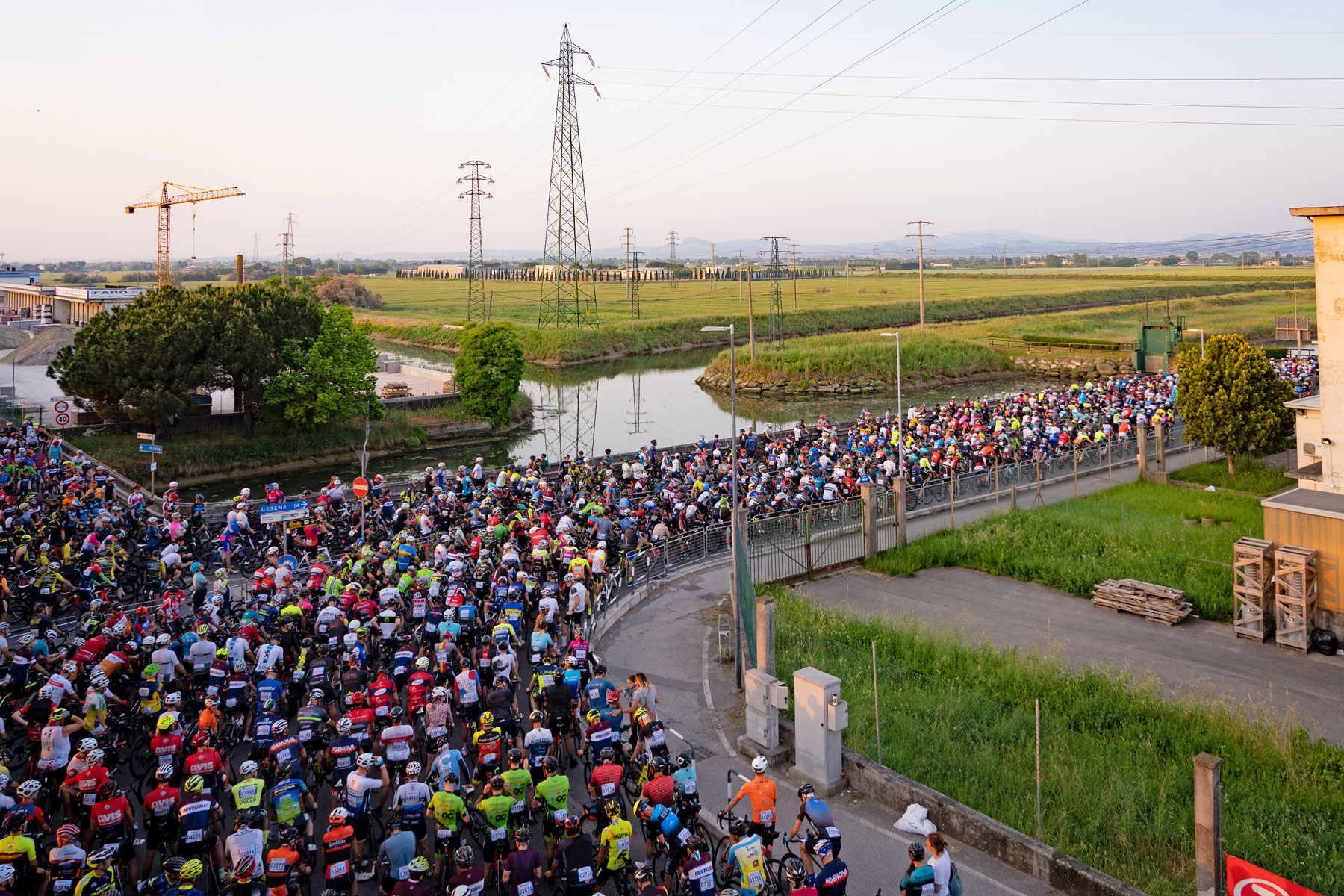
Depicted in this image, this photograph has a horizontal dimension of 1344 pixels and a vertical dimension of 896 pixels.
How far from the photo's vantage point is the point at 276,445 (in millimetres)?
43812

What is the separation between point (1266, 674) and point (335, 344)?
4119 centimetres

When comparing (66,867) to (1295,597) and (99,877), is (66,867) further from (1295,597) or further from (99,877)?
(1295,597)

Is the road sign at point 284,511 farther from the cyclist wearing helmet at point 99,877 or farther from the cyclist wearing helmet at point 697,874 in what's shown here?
the cyclist wearing helmet at point 697,874

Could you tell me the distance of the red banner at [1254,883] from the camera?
7.70 meters

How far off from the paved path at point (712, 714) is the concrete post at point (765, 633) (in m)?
1.24

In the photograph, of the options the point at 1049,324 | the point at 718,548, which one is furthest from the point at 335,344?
the point at 1049,324

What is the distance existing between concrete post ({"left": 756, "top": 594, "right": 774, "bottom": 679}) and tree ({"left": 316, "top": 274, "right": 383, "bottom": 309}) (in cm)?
12822

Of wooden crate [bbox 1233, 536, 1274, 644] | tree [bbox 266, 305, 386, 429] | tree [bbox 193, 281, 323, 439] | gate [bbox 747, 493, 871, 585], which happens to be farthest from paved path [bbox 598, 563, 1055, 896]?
tree [bbox 193, 281, 323, 439]

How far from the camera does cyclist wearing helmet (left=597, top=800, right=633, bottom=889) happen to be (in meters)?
8.98

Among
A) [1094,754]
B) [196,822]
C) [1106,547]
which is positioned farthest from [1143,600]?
[196,822]

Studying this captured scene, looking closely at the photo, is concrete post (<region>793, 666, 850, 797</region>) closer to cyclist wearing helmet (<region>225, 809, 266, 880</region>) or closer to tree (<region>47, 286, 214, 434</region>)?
cyclist wearing helmet (<region>225, 809, 266, 880</region>)

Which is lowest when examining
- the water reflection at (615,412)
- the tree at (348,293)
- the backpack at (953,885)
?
the backpack at (953,885)

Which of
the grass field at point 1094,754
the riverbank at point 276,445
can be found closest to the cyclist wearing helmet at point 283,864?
the grass field at point 1094,754

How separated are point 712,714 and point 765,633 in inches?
78.9
